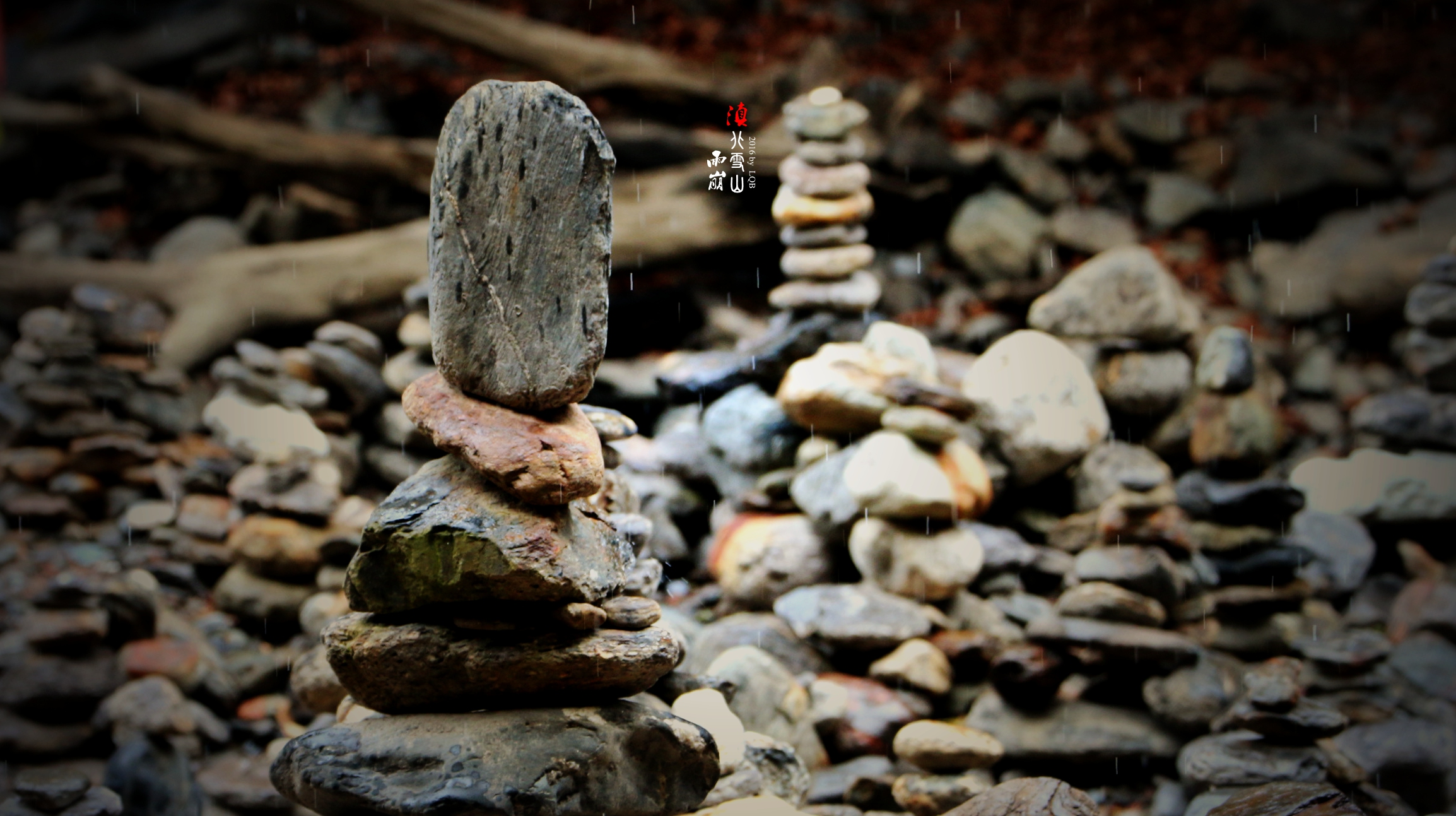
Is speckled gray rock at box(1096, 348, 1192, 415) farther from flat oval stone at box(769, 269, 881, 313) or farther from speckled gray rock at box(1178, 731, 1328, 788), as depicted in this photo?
speckled gray rock at box(1178, 731, 1328, 788)

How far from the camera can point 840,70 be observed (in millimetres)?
7336

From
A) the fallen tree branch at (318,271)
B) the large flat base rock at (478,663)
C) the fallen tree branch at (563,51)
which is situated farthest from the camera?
the fallen tree branch at (563,51)

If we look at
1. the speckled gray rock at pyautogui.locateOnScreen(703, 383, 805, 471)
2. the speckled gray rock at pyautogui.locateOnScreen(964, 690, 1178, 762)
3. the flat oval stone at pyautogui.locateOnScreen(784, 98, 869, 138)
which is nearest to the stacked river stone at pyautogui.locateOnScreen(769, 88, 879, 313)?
the flat oval stone at pyautogui.locateOnScreen(784, 98, 869, 138)

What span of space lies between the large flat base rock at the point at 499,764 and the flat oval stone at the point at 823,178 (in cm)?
290

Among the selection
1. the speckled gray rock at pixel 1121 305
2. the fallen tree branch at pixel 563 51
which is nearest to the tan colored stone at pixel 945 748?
the speckled gray rock at pixel 1121 305

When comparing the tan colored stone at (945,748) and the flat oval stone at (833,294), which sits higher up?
the flat oval stone at (833,294)

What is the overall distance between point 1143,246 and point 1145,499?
243 cm

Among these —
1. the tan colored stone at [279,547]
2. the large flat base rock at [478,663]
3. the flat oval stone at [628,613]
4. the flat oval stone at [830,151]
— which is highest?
the flat oval stone at [830,151]

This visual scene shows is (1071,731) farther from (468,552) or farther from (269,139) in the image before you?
(269,139)

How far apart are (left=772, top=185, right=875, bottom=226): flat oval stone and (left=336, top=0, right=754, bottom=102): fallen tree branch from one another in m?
1.55

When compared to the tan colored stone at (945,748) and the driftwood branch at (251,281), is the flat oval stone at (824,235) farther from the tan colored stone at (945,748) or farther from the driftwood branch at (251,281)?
the tan colored stone at (945,748)

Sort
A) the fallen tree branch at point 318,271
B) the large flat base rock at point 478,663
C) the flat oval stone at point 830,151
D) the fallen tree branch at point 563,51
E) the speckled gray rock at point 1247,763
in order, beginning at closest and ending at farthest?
1. the large flat base rock at point 478,663
2. the speckled gray rock at point 1247,763
3. the flat oval stone at point 830,151
4. the fallen tree branch at point 318,271
5. the fallen tree branch at point 563,51

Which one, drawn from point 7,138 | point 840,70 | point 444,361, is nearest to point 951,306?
point 840,70

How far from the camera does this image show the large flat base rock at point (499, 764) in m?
2.71
